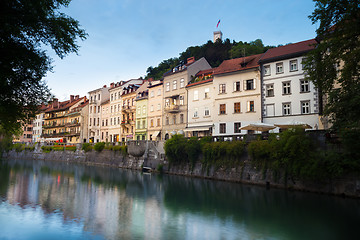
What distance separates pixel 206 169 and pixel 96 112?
149 feet

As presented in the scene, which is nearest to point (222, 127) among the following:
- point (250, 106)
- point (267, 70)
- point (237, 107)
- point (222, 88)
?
point (237, 107)

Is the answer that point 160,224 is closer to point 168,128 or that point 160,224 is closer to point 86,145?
point 168,128

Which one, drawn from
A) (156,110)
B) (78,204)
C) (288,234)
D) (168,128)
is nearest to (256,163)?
(288,234)

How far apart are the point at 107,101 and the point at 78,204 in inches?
1984

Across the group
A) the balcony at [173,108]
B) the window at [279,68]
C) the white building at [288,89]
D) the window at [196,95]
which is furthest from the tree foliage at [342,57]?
the balcony at [173,108]

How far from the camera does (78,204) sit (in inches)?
698

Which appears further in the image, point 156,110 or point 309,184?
point 156,110

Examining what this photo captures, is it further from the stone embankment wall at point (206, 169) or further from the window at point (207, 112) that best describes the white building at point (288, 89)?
the stone embankment wall at point (206, 169)

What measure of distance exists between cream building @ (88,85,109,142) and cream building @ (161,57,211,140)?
80.2 ft

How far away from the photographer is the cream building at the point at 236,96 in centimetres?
3538

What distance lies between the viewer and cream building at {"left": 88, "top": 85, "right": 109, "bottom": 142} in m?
67.7

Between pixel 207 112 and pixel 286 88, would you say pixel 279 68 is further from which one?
pixel 207 112

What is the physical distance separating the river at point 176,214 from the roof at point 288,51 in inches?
648

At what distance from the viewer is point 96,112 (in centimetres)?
6888
